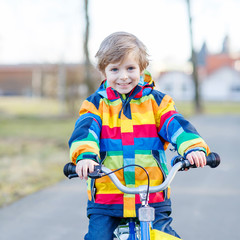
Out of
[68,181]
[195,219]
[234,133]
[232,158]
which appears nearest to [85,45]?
[234,133]

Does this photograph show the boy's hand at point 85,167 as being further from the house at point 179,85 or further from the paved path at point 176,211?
the house at point 179,85

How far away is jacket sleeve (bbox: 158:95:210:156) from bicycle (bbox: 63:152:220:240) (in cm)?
8

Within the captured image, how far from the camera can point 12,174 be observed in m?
5.78

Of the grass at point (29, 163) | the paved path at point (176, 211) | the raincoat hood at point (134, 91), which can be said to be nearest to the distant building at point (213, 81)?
the grass at point (29, 163)

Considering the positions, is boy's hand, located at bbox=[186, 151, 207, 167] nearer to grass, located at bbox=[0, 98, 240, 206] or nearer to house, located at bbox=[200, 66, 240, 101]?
grass, located at bbox=[0, 98, 240, 206]

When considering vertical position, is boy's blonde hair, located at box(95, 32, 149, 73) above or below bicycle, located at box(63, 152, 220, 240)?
above

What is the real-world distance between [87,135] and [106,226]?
0.50 meters

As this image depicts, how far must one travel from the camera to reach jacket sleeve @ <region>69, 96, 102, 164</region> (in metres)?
2.06

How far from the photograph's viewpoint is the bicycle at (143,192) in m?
1.75

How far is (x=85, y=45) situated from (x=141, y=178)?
1213 cm

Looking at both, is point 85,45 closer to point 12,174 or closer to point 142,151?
point 12,174

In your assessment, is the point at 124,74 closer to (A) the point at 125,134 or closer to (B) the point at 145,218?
(A) the point at 125,134

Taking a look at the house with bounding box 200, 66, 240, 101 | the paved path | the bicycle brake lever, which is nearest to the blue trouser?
the bicycle brake lever

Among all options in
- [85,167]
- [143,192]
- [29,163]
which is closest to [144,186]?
[143,192]
